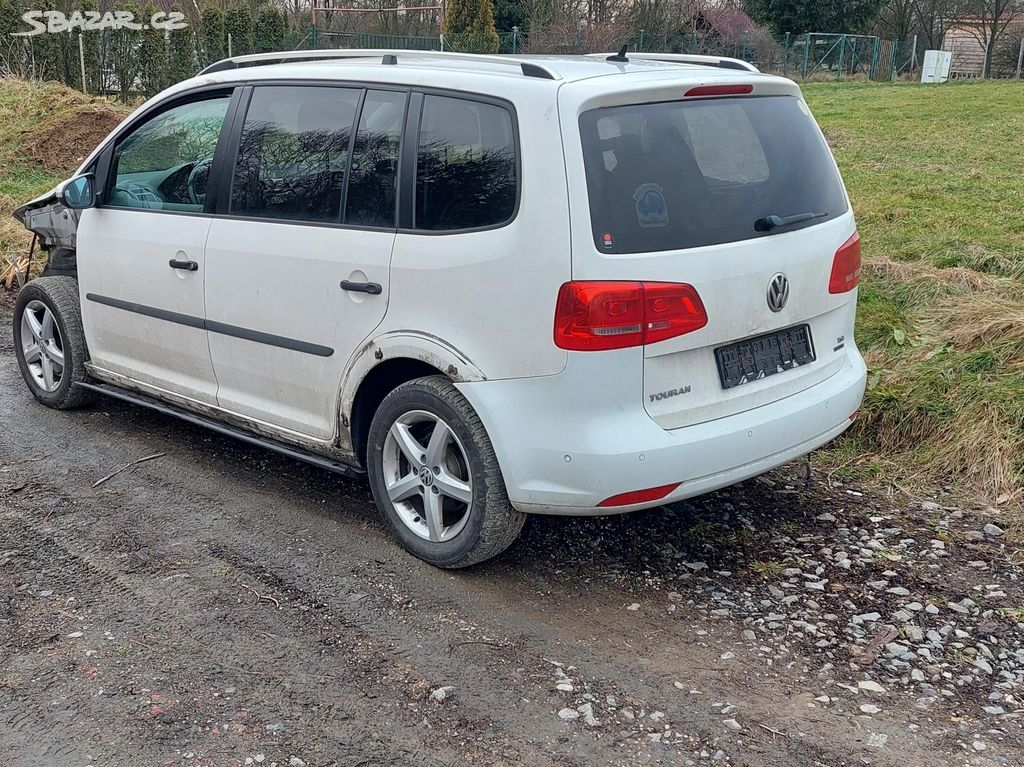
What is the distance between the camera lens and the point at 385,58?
4.32 meters

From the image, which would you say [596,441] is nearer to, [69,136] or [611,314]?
[611,314]

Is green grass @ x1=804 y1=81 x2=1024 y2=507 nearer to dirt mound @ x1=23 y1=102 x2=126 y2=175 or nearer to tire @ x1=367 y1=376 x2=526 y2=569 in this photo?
tire @ x1=367 y1=376 x2=526 y2=569

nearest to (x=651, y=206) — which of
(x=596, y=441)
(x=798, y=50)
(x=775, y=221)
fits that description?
(x=775, y=221)

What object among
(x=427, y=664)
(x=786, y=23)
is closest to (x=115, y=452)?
(x=427, y=664)

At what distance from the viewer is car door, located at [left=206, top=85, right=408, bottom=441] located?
4031 millimetres

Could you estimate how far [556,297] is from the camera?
Result: 136 inches

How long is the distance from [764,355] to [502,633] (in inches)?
54.1

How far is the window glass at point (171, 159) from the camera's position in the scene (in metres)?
4.73

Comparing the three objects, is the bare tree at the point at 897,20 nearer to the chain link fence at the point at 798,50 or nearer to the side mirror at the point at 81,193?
the chain link fence at the point at 798,50

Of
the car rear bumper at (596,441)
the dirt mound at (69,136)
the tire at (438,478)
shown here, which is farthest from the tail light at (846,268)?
the dirt mound at (69,136)

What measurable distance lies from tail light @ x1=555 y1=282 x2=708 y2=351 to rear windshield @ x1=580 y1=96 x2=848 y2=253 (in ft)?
0.47

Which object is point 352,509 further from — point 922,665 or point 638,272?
point 922,665

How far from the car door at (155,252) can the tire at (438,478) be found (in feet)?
3.69

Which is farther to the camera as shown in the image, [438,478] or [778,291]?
[438,478]
